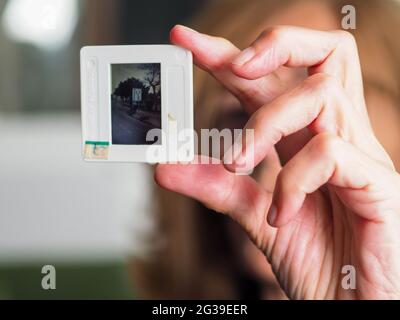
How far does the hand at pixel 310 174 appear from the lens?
0.56 m

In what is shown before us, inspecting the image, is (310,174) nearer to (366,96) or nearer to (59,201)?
(366,96)

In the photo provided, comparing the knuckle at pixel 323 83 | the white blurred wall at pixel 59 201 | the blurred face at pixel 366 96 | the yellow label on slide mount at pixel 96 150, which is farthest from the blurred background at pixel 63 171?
the knuckle at pixel 323 83

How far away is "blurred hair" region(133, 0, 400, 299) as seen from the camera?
42.8 inches

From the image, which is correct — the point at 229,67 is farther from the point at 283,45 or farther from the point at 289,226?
the point at 289,226

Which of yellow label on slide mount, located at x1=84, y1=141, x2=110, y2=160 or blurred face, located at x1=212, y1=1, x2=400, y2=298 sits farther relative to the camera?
blurred face, located at x1=212, y1=1, x2=400, y2=298

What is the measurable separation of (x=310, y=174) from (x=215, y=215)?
88 centimetres

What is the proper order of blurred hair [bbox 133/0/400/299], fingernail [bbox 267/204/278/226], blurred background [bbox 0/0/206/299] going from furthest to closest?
blurred background [bbox 0/0/206/299], blurred hair [bbox 133/0/400/299], fingernail [bbox 267/204/278/226]

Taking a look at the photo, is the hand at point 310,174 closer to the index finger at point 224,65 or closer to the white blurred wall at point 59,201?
the index finger at point 224,65

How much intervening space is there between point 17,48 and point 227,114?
0.73 meters

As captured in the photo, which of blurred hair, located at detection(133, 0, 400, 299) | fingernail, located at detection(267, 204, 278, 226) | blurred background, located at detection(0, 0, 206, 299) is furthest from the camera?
blurred background, located at detection(0, 0, 206, 299)

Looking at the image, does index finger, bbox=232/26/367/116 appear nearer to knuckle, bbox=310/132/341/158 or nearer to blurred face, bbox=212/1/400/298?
knuckle, bbox=310/132/341/158

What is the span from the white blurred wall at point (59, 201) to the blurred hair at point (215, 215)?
0.13m

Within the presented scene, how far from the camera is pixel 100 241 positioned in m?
1.84

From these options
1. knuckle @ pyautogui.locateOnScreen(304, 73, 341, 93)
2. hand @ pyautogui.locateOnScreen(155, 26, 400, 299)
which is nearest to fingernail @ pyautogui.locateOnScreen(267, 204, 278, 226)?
hand @ pyautogui.locateOnScreen(155, 26, 400, 299)
